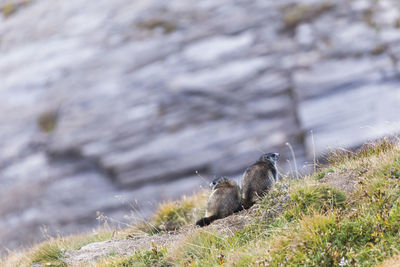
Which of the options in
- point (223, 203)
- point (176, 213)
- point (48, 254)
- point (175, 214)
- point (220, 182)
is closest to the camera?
point (223, 203)

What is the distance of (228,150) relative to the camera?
19531 millimetres

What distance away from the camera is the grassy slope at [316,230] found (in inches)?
223

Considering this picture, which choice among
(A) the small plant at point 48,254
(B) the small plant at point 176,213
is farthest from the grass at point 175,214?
(A) the small plant at point 48,254

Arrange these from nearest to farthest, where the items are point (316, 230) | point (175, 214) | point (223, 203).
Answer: point (316, 230)
point (223, 203)
point (175, 214)

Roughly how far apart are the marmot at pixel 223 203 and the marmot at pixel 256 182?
0.15m

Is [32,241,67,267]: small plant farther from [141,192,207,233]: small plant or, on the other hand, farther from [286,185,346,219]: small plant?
[286,185,346,219]: small plant

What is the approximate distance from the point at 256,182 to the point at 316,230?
2.56 metres

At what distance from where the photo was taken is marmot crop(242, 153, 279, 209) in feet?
27.1

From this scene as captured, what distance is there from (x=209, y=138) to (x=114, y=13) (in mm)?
14753

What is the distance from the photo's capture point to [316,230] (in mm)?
5840

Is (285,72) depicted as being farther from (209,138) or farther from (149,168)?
(149,168)

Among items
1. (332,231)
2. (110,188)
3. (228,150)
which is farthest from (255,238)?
(110,188)

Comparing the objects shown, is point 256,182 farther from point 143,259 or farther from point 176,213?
point 176,213

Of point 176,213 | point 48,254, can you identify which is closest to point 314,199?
point 176,213
